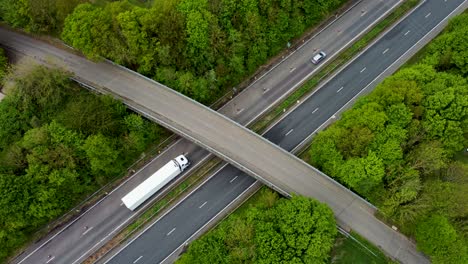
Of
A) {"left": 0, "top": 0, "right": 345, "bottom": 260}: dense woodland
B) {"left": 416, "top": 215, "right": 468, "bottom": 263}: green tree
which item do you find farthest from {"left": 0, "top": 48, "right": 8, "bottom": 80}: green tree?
{"left": 416, "top": 215, "right": 468, "bottom": 263}: green tree

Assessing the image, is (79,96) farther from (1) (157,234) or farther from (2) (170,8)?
(1) (157,234)

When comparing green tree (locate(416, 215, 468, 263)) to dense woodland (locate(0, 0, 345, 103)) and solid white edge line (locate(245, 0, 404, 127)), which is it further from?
dense woodland (locate(0, 0, 345, 103))

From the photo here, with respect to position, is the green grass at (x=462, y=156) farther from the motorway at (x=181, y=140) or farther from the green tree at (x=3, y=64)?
the green tree at (x=3, y=64)

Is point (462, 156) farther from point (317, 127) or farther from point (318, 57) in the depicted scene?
point (318, 57)

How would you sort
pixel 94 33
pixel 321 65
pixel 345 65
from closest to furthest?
1. pixel 94 33
2. pixel 321 65
3. pixel 345 65

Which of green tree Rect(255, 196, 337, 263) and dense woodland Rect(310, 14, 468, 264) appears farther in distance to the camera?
dense woodland Rect(310, 14, 468, 264)

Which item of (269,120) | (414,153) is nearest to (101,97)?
(269,120)
